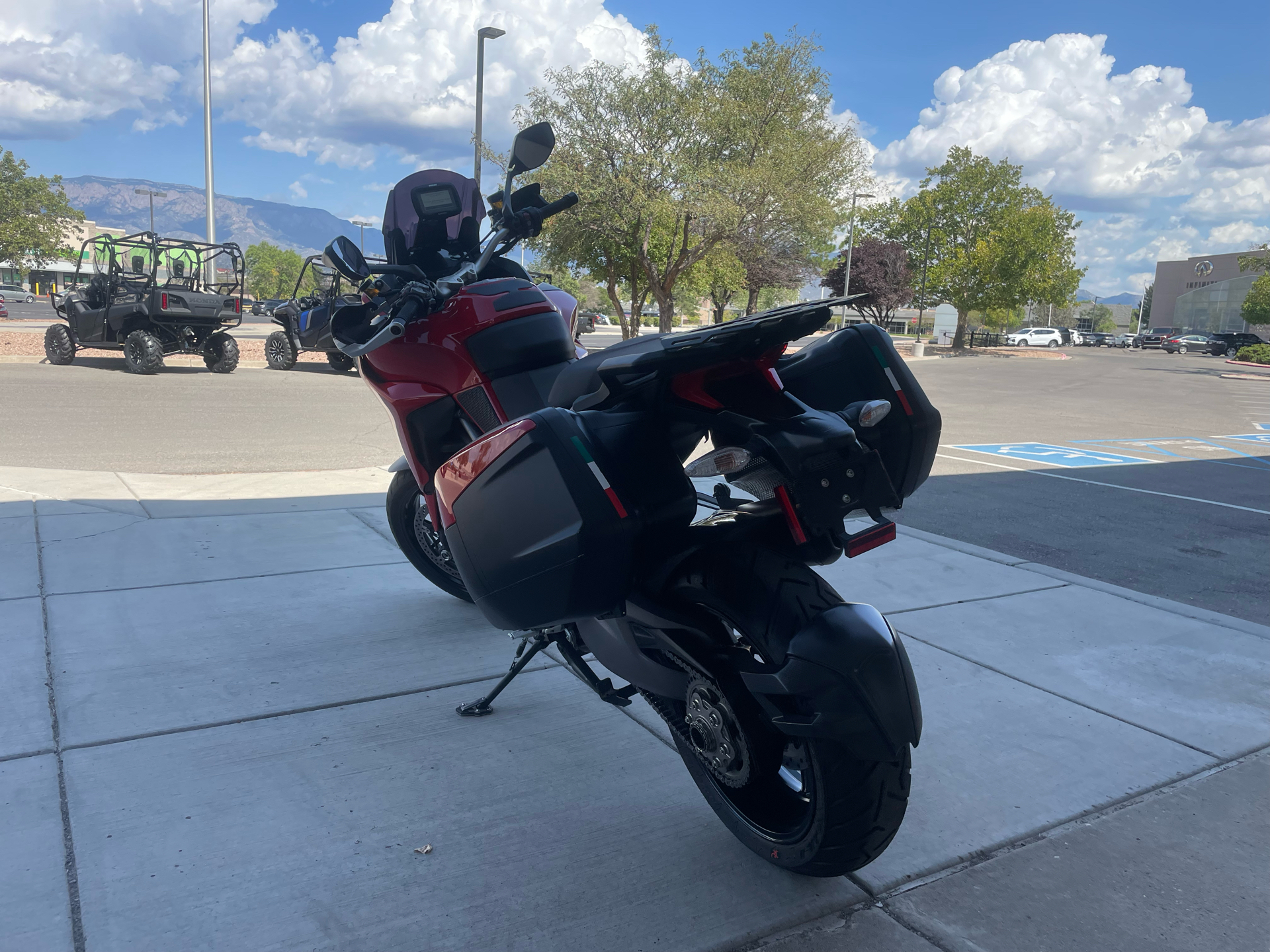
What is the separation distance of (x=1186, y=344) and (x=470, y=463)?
6390cm

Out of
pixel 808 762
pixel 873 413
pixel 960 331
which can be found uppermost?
pixel 873 413

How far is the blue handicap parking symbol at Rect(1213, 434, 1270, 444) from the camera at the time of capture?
519 inches

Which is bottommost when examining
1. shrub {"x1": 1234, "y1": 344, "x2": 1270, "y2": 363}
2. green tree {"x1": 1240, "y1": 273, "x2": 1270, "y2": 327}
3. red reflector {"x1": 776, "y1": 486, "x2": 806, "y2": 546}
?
shrub {"x1": 1234, "y1": 344, "x2": 1270, "y2": 363}

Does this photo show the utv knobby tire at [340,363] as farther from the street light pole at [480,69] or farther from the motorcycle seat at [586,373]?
the motorcycle seat at [586,373]

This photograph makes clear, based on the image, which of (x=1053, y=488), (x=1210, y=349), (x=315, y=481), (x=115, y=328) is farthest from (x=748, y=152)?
(x=1210, y=349)

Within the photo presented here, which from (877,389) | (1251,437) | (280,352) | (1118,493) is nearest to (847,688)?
(877,389)

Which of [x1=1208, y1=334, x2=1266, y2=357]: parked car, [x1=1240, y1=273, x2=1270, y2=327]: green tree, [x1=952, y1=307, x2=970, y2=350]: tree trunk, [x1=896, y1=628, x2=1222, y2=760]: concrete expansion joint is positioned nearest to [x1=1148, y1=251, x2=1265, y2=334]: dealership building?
[x1=1240, y1=273, x2=1270, y2=327]: green tree

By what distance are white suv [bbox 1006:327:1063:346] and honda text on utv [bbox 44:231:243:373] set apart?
50798 millimetres

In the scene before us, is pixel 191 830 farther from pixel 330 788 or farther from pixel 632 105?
pixel 632 105

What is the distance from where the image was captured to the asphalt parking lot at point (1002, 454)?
236 inches

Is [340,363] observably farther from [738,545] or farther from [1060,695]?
[738,545]

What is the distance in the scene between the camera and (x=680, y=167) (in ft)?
76.5

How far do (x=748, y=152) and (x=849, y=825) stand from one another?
26.8m

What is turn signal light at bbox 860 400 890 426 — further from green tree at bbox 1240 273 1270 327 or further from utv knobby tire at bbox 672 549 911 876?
Answer: green tree at bbox 1240 273 1270 327
